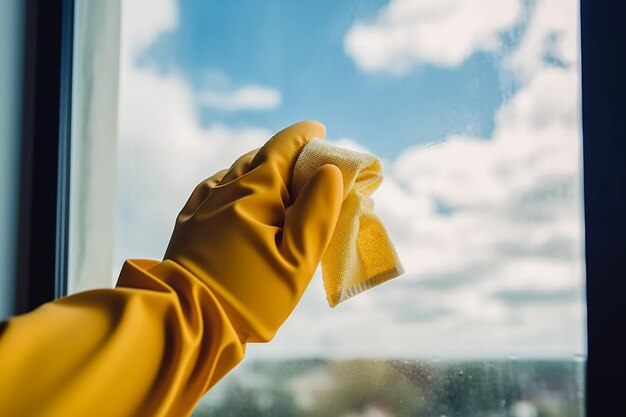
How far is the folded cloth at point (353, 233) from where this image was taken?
64cm

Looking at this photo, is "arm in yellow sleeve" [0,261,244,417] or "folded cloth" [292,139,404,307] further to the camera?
"folded cloth" [292,139,404,307]

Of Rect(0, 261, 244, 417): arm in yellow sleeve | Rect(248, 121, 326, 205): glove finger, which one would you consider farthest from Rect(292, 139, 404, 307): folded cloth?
Rect(0, 261, 244, 417): arm in yellow sleeve

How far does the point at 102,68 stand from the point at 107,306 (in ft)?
2.39

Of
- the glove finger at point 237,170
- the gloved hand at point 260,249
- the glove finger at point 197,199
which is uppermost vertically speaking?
the glove finger at point 237,170

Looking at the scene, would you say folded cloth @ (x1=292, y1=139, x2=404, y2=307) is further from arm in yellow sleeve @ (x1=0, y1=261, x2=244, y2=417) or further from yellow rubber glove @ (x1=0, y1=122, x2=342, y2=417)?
arm in yellow sleeve @ (x1=0, y1=261, x2=244, y2=417)

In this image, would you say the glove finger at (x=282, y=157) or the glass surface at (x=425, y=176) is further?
the glass surface at (x=425, y=176)

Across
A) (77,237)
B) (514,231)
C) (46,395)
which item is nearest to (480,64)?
(514,231)

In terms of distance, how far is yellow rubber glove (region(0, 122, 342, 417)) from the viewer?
0.49 m

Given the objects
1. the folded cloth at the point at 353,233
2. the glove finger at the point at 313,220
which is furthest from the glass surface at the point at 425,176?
the glove finger at the point at 313,220

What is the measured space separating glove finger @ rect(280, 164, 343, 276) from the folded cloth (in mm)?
50

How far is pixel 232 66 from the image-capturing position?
1022mm

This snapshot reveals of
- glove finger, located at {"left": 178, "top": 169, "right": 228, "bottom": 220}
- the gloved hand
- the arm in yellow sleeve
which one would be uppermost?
glove finger, located at {"left": 178, "top": 169, "right": 228, "bottom": 220}

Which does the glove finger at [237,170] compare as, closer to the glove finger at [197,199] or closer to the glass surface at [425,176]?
the glove finger at [197,199]

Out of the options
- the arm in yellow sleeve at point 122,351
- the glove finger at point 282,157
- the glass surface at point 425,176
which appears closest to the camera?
the arm in yellow sleeve at point 122,351
